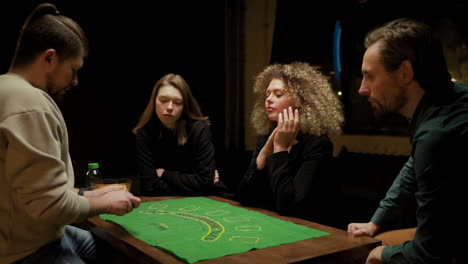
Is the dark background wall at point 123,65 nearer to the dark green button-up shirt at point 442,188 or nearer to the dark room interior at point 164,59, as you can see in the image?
the dark room interior at point 164,59

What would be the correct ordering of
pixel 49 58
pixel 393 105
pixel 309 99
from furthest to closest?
pixel 309 99 < pixel 49 58 < pixel 393 105

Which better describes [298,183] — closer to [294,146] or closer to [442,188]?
[294,146]

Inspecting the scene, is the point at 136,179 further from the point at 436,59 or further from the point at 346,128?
the point at 436,59

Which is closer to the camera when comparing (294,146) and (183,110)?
(294,146)

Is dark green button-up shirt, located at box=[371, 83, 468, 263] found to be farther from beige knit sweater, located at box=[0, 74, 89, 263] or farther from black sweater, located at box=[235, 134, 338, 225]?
A: beige knit sweater, located at box=[0, 74, 89, 263]

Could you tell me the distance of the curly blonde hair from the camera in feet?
7.73

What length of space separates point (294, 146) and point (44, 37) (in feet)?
4.53

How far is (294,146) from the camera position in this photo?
7.59 ft

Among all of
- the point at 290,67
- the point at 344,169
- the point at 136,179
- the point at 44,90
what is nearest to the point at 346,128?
the point at 344,169

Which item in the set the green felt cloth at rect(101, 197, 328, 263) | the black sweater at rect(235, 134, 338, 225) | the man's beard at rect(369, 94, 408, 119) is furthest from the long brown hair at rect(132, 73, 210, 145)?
the man's beard at rect(369, 94, 408, 119)

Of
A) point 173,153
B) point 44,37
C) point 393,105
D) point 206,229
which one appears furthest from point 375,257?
point 173,153

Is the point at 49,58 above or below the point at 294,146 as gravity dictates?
above

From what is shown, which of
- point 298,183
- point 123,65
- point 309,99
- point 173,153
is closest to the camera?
point 298,183

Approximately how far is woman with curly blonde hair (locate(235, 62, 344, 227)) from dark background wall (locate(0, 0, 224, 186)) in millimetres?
2158
